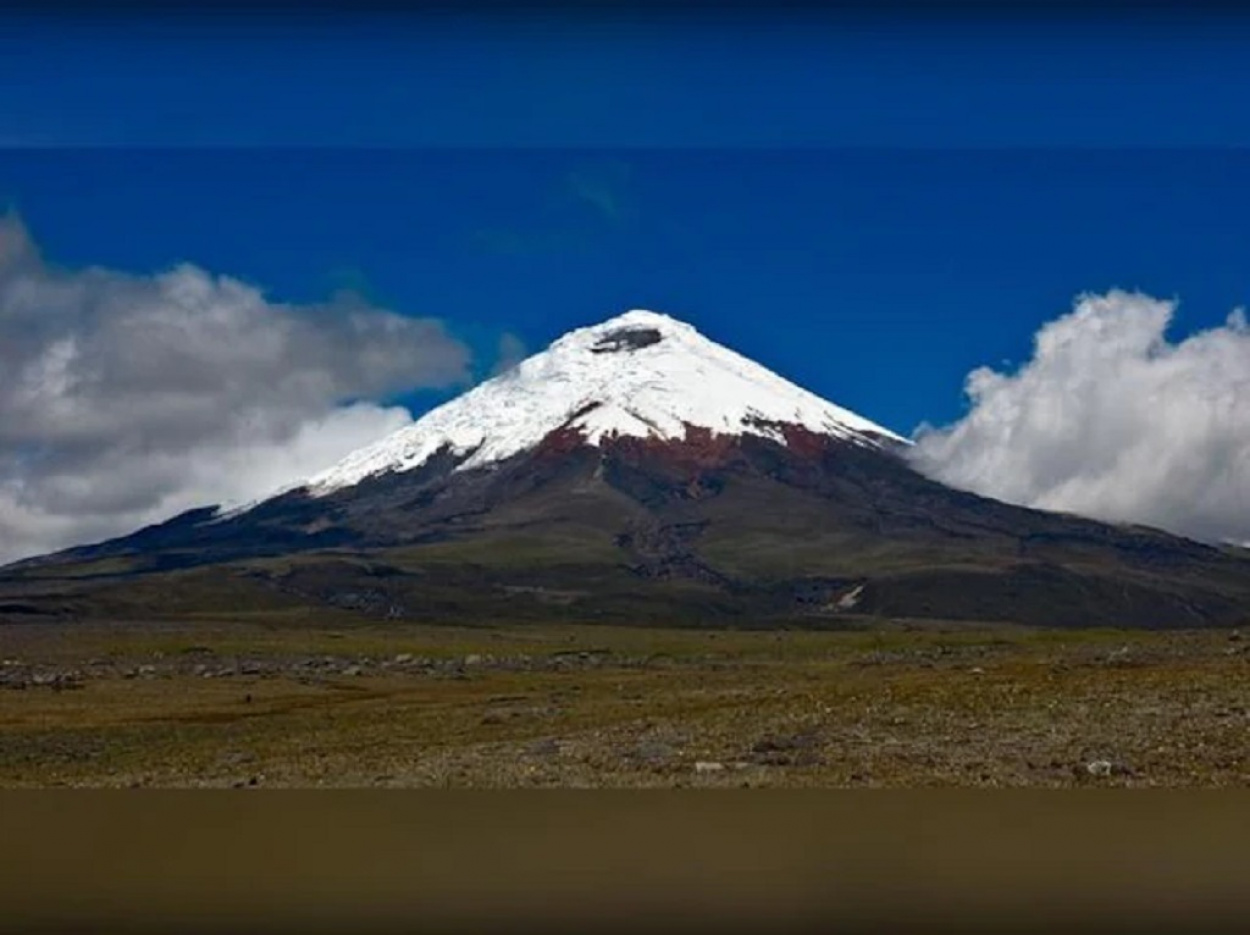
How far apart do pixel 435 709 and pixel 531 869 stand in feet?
128

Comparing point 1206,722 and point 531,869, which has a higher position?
point 1206,722

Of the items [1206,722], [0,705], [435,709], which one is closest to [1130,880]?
[1206,722]

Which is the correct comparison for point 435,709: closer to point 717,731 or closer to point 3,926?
point 717,731

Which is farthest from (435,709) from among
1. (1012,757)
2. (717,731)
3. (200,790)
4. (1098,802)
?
(1098,802)

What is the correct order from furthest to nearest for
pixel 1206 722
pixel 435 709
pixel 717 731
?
pixel 435 709 → pixel 717 731 → pixel 1206 722

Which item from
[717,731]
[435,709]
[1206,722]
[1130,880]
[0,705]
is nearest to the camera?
[1130,880]

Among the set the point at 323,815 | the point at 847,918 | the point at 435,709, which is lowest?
the point at 847,918

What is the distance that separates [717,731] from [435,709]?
22770 mm

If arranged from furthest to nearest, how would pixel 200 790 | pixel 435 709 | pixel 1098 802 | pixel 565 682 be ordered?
pixel 565 682 → pixel 435 709 → pixel 200 790 → pixel 1098 802

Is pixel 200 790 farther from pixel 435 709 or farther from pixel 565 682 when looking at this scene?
pixel 565 682

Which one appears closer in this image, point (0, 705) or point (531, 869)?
point (531, 869)

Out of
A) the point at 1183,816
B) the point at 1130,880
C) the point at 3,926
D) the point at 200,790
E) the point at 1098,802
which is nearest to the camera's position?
the point at 3,926

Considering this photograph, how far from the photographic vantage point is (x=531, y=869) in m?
23.2

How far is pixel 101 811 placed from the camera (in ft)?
104
